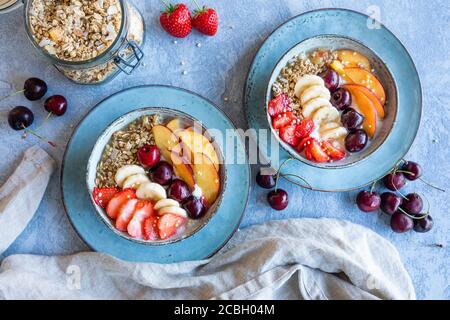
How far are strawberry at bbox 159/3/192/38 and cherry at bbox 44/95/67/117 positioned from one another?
403 millimetres

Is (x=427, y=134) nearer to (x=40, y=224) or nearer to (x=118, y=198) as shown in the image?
(x=118, y=198)

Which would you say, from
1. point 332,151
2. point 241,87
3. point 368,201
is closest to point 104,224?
point 241,87

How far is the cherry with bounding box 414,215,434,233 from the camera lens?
1.86 metres

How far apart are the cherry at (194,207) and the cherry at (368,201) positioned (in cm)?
54

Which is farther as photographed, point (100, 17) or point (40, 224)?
point (40, 224)

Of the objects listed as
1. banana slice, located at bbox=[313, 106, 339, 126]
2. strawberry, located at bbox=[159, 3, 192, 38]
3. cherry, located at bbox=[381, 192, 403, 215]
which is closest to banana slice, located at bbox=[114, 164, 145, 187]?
strawberry, located at bbox=[159, 3, 192, 38]

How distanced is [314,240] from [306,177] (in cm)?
20

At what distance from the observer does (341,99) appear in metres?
1.70

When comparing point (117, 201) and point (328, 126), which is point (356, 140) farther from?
point (117, 201)

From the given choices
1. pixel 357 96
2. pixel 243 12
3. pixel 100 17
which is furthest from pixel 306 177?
pixel 100 17

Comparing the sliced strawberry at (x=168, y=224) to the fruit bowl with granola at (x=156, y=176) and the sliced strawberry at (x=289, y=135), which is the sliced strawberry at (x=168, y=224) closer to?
the fruit bowl with granola at (x=156, y=176)

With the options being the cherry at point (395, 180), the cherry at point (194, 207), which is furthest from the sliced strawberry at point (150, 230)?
the cherry at point (395, 180)

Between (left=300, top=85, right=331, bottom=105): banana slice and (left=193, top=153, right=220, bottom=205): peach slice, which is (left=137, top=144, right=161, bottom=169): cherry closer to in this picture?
(left=193, top=153, right=220, bottom=205): peach slice

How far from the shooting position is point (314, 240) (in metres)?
1.75
